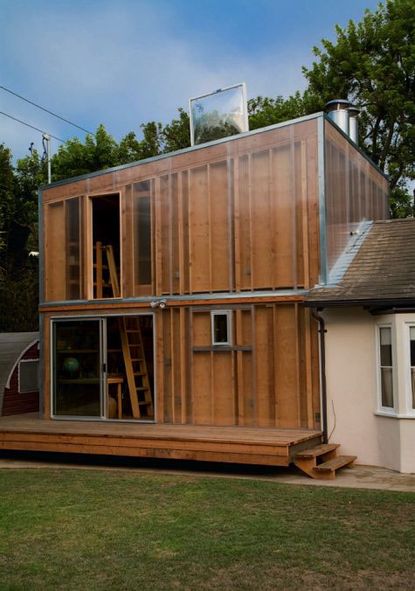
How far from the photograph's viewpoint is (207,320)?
11.2 m

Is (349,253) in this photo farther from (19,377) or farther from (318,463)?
(19,377)

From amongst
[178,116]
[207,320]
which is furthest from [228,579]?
[178,116]

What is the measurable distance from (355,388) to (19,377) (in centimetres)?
748

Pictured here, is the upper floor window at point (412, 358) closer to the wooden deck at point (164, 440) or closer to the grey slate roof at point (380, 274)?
the grey slate roof at point (380, 274)

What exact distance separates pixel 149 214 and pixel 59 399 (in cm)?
392

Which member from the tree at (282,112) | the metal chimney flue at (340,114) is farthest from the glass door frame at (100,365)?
the tree at (282,112)

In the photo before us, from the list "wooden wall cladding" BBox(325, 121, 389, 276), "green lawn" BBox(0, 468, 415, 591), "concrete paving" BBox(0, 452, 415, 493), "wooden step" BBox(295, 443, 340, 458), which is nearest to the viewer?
"green lawn" BBox(0, 468, 415, 591)

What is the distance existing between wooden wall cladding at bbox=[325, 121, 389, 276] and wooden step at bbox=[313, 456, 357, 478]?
9.98ft

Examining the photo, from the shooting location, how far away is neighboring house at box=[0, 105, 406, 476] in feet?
33.8

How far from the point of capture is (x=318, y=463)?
9.49 m

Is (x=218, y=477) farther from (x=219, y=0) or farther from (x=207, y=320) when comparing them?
(x=219, y=0)

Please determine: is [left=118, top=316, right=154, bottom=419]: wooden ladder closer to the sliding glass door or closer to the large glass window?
the sliding glass door

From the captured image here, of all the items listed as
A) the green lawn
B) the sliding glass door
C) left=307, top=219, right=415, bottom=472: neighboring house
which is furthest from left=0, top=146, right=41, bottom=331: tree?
left=307, top=219, right=415, bottom=472: neighboring house

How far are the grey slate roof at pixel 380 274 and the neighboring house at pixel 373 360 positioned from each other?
0.05ft
